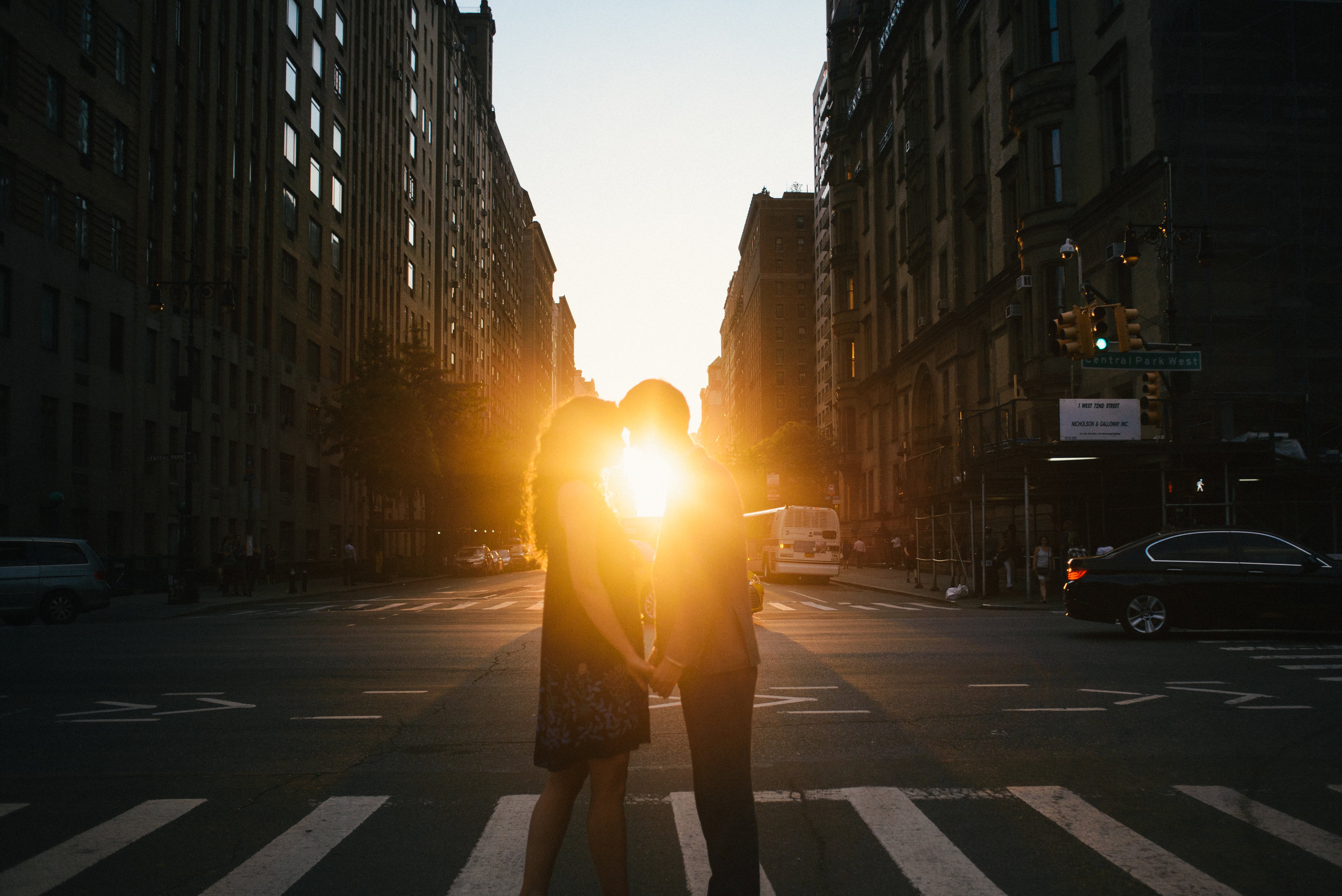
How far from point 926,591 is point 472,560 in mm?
28251

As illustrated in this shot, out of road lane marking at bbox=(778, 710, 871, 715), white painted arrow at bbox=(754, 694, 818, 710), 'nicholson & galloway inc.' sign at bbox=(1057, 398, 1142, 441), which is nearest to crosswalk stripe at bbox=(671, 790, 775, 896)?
road lane marking at bbox=(778, 710, 871, 715)

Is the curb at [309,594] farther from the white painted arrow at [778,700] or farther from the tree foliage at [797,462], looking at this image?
the tree foliage at [797,462]

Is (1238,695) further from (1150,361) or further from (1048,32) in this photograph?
(1048,32)

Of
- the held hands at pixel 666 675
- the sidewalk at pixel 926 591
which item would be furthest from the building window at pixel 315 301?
the held hands at pixel 666 675

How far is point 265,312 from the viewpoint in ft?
161

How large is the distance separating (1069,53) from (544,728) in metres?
35.4

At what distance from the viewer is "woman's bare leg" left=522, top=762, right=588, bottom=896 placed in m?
4.37

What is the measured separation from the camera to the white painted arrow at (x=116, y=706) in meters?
10.1

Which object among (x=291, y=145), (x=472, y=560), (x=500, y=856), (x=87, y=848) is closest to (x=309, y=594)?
(x=472, y=560)

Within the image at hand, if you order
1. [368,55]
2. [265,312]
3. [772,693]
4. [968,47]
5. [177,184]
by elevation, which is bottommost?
[772,693]

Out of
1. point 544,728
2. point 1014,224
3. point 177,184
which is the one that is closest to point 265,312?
point 177,184

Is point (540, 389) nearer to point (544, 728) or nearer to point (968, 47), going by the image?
point (968, 47)

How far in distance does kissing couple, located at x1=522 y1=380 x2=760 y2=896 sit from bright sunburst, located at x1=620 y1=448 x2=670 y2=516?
6 centimetres

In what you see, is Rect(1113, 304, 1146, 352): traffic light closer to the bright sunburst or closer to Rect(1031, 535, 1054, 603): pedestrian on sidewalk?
Rect(1031, 535, 1054, 603): pedestrian on sidewalk
